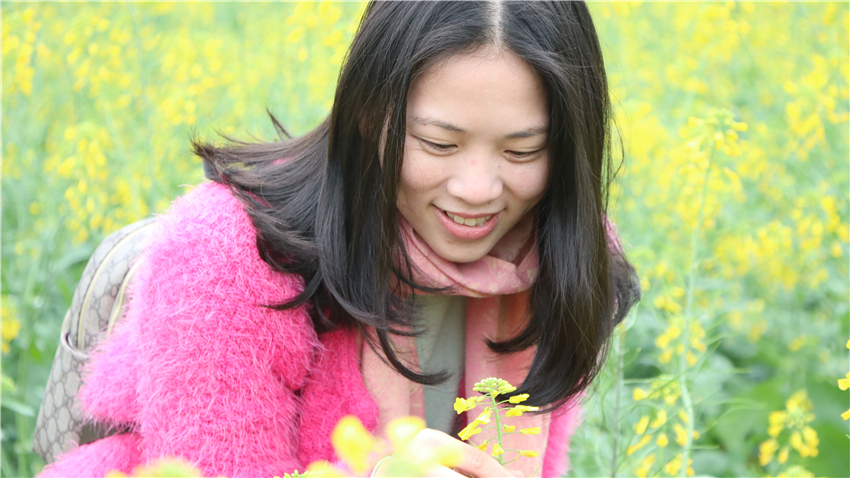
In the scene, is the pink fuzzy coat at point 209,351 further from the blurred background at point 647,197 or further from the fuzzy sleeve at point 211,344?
the blurred background at point 647,197

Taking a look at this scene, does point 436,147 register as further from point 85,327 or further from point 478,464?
point 85,327

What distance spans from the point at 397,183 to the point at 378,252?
124mm

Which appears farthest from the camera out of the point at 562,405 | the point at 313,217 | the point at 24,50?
the point at 24,50

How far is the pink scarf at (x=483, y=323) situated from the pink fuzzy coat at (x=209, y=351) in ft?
0.27

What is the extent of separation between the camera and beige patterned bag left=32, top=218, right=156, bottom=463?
1.29 meters

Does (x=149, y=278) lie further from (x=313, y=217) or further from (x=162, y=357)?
(x=313, y=217)

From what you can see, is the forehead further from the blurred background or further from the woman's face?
the blurred background

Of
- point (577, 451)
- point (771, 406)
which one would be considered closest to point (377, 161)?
point (577, 451)

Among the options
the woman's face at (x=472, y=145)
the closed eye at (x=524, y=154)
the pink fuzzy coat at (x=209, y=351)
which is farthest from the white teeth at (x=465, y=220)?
the pink fuzzy coat at (x=209, y=351)

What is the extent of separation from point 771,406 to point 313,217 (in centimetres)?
163

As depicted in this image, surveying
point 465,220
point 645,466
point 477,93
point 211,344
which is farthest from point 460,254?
point 645,466

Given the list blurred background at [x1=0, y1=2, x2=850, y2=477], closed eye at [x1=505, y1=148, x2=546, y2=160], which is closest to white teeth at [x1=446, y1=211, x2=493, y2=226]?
closed eye at [x1=505, y1=148, x2=546, y2=160]

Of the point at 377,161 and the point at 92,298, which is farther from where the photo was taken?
the point at 92,298

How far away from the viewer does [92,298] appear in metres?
1.31
